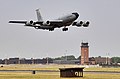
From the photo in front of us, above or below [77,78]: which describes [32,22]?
above

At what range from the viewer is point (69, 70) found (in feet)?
344

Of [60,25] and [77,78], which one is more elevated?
[60,25]

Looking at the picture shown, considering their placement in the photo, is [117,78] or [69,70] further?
[69,70]

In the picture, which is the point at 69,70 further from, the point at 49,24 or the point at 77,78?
the point at 49,24

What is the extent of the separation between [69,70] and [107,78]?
513 inches

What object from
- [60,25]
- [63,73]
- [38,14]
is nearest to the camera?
[60,25]

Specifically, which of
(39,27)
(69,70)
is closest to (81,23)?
(39,27)

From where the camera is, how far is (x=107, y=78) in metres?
95.5

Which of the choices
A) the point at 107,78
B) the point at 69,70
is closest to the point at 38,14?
the point at 69,70

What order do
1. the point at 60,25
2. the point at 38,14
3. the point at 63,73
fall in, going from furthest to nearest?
the point at 38,14
the point at 63,73
the point at 60,25

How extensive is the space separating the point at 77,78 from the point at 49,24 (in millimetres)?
15572

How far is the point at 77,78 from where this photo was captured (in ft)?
319

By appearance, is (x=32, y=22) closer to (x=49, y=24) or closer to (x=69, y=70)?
(x=49, y=24)

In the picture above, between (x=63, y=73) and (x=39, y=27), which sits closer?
(x=39, y=27)
